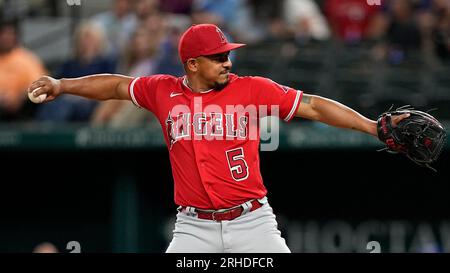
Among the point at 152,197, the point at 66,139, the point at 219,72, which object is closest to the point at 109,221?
the point at 152,197

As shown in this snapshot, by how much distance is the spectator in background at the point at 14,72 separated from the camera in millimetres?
9852

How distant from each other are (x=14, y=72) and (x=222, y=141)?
4.78m

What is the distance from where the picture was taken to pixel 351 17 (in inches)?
427

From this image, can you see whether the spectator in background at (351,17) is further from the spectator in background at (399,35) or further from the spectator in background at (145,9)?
the spectator in background at (145,9)

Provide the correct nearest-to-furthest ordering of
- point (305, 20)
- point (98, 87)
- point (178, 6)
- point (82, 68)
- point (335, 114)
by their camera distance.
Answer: point (335, 114) → point (98, 87) → point (82, 68) → point (305, 20) → point (178, 6)

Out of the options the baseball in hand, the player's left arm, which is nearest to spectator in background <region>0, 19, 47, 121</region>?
the baseball in hand

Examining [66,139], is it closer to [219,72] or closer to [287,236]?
[287,236]

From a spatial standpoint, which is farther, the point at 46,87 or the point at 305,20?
the point at 305,20

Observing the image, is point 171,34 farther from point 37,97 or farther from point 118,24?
point 37,97

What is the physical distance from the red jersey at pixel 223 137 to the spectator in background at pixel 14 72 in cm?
418

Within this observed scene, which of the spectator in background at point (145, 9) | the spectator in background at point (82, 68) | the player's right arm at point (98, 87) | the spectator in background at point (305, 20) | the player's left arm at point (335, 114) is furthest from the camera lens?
the spectator in background at point (305, 20)

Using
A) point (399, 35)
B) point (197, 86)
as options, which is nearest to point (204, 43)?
point (197, 86)

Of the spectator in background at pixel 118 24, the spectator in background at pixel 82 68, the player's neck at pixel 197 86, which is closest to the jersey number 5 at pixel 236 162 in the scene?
the player's neck at pixel 197 86
